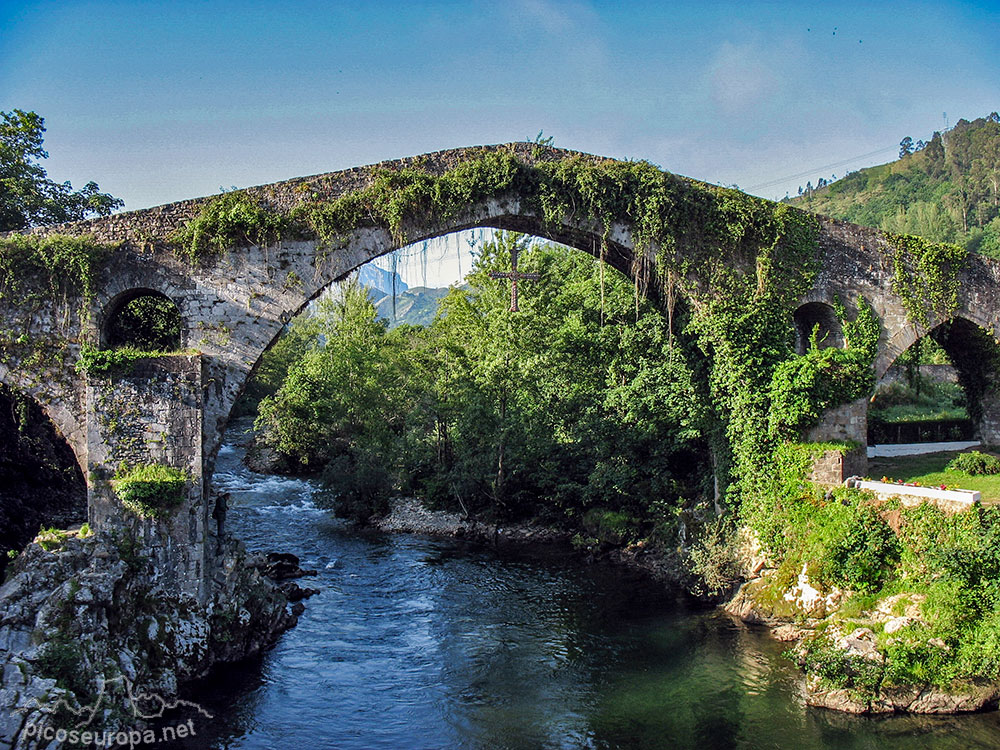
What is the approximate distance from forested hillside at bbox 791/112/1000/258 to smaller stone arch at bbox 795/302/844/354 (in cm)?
3673

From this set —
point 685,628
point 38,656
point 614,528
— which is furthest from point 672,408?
point 38,656

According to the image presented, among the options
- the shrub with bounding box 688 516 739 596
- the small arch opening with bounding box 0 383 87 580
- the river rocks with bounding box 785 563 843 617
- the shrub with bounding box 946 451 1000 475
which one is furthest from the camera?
the shrub with bounding box 946 451 1000 475

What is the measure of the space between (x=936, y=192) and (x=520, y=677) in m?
69.6

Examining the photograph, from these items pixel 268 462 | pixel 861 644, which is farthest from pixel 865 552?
pixel 268 462

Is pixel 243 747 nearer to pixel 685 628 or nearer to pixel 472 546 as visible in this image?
pixel 685 628

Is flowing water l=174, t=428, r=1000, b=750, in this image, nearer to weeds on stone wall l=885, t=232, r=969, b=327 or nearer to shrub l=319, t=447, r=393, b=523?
shrub l=319, t=447, r=393, b=523

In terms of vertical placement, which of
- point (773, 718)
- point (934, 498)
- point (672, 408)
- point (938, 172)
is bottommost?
point (773, 718)

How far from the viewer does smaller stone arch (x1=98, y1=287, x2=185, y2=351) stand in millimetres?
13078

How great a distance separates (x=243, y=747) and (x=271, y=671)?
2.21 meters

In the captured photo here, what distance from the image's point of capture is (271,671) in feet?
40.1

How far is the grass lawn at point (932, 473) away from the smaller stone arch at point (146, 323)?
514 inches

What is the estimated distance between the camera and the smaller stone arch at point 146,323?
1308 centimetres

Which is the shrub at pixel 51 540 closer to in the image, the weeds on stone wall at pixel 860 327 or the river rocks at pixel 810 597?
the river rocks at pixel 810 597

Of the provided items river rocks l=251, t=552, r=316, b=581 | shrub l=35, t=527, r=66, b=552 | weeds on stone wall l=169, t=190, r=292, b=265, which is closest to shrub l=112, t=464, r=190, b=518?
shrub l=35, t=527, r=66, b=552
